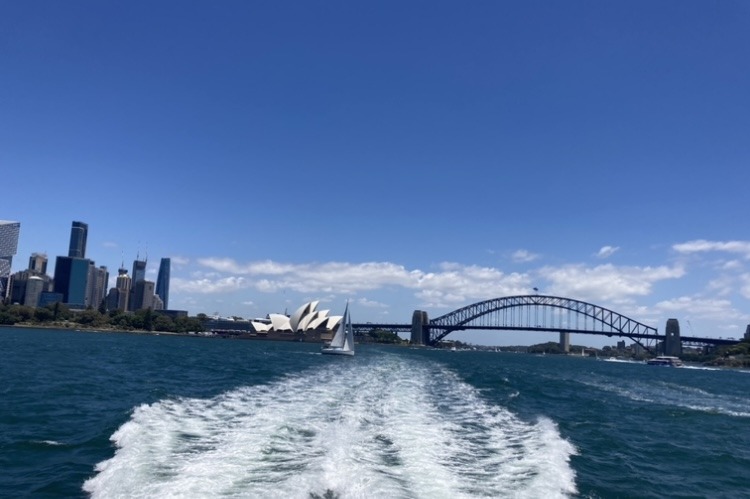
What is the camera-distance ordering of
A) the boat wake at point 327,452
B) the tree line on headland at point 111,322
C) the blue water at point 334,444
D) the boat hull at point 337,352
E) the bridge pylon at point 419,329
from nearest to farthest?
the boat wake at point 327,452
the blue water at point 334,444
the boat hull at point 337,352
the tree line on headland at point 111,322
the bridge pylon at point 419,329

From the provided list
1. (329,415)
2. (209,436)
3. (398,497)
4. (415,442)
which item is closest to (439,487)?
(398,497)

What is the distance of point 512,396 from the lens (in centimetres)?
2905

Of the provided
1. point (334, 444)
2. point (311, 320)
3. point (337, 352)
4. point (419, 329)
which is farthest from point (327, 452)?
point (419, 329)

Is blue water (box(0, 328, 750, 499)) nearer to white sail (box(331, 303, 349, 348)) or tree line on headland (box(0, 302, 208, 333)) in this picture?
white sail (box(331, 303, 349, 348))

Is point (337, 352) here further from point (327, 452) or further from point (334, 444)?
point (327, 452)

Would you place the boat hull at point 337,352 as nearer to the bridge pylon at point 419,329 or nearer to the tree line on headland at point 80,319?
the tree line on headland at point 80,319

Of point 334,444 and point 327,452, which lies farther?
point 334,444

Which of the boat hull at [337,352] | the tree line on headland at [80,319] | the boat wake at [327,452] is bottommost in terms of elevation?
the boat hull at [337,352]

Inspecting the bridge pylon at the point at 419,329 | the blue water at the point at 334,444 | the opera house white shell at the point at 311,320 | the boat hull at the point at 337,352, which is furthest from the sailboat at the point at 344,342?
the bridge pylon at the point at 419,329

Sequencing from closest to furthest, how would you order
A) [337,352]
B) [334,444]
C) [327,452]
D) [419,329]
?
1. [327,452]
2. [334,444]
3. [337,352]
4. [419,329]

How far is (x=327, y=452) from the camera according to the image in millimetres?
13234

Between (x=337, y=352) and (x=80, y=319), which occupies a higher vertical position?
(x=80, y=319)

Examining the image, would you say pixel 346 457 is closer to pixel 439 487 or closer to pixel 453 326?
pixel 439 487

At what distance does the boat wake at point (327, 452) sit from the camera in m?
10.5
